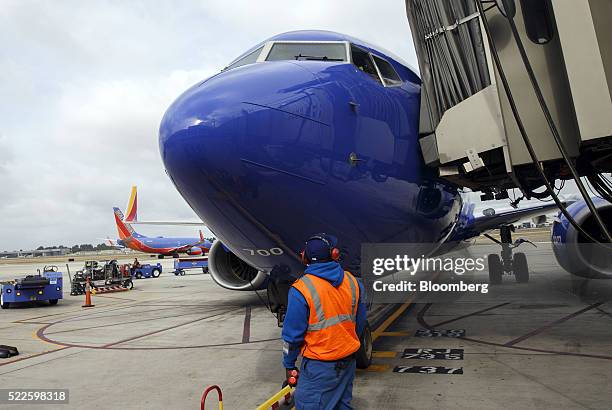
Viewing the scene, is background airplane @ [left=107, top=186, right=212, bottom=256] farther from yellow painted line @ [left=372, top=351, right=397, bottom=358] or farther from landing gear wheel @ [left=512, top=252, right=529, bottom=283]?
yellow painted line @ [left=372, top=351, right=397, bottom=358]

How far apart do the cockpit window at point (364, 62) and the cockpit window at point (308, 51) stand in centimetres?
16

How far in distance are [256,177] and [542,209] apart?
1018 centimetres

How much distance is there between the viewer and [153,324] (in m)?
9.01

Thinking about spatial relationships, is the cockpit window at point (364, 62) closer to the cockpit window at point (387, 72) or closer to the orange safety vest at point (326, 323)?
the cockpit window at point (387, 72)

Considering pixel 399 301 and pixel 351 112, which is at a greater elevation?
pixel 351 112

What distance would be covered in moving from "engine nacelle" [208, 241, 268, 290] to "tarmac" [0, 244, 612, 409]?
66cm

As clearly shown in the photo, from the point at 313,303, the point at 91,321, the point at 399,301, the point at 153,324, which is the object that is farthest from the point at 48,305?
the point at 313,303

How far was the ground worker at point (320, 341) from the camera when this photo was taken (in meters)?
2.71

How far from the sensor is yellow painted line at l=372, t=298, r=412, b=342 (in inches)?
274

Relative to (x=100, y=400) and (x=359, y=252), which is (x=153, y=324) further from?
(x=359, y=252)

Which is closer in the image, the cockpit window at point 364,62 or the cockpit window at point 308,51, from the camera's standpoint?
the cockpit window at point 308,51

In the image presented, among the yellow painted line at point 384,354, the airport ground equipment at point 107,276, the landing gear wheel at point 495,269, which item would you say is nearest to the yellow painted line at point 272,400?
the yellow painted line at point 384,354

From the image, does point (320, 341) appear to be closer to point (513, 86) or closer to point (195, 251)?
point (513, 86)
